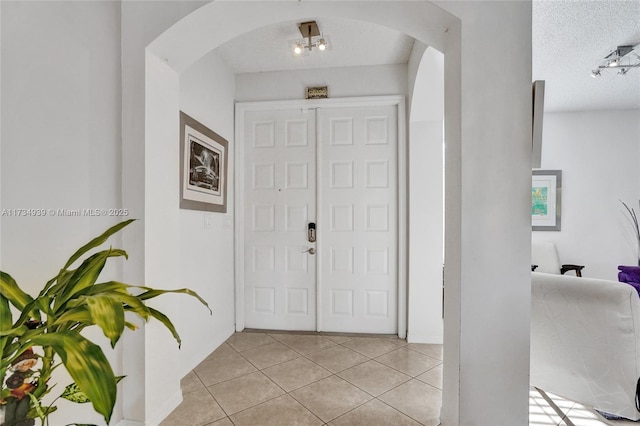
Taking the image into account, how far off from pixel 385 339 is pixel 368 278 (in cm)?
61

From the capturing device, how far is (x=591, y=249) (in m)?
4.08

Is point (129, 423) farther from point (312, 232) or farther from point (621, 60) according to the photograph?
point (621, 60)

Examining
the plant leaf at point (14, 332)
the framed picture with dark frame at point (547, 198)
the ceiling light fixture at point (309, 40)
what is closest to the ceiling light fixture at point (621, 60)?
the framed picture with dark frame at point (547, 198)

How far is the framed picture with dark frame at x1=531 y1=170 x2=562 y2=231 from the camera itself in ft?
13.7

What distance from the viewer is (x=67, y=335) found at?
26.6 inches

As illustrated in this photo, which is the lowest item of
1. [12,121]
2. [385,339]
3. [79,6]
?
[385,339]

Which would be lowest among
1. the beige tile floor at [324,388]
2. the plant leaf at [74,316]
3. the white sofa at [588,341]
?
the beige tile floor at [324,388]

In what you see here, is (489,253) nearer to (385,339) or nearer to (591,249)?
(385,339)

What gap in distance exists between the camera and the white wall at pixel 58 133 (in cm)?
121

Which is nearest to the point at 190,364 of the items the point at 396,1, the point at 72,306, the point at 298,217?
the point at 298,217

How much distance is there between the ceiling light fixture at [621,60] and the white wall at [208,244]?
3504 mm

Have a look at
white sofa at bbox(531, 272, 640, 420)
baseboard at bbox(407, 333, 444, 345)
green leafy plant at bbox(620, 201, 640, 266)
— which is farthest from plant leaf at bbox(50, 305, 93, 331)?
green leafy plant at bbox(620, 201, 640, 266)

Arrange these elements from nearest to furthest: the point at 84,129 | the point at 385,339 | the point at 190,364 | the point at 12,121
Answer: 1. the point at 12,121
2. the point at 84,129
3. the point at 190,364
4. the point at 385,339

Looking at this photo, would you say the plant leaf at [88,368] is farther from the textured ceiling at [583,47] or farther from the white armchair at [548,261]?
the white armchair at [548,261]
